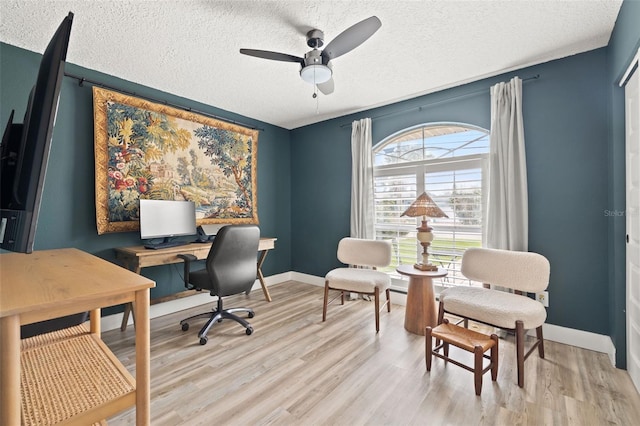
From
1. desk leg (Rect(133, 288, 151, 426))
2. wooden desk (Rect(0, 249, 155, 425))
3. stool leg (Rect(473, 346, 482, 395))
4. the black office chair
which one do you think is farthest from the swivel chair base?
stool leg (Rect(473, 346, 482, 395))

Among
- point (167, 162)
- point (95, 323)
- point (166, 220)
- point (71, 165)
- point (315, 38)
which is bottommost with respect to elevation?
point (95, 323)

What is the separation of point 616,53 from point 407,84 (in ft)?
5.06

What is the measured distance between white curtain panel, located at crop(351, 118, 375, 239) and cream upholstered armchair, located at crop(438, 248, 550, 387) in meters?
1.30

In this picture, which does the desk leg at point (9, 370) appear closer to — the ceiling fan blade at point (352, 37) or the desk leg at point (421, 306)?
the ceiling fan blade at point (352, 37)

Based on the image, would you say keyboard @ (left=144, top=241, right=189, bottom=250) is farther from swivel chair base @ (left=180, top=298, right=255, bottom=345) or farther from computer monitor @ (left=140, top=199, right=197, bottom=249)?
swivel chair base @ (left=180, top=298, right=255, bottom=345)

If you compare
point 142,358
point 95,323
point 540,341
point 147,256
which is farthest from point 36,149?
point 540,341

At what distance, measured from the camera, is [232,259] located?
8.27ft

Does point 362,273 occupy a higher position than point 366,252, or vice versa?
point 366,252

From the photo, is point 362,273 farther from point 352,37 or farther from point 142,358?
point 142,358

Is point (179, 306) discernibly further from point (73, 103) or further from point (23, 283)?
point (23, 283)

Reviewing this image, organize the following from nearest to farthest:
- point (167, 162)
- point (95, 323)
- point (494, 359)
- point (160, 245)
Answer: point (95, 323) → point (494, 359) → point (160, 245) → point (167, 162)

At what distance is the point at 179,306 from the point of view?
10.4 ft

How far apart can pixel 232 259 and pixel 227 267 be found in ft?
0.26

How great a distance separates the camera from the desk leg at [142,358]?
2.82ft
